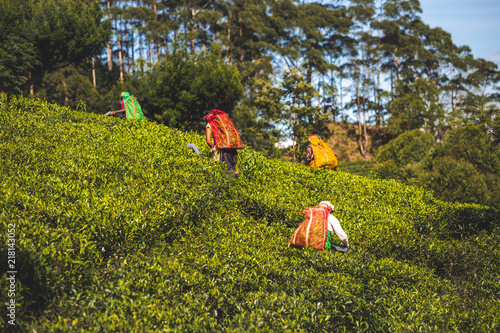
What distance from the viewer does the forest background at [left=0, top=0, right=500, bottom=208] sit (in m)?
17.2

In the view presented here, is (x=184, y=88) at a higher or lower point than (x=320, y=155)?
higher

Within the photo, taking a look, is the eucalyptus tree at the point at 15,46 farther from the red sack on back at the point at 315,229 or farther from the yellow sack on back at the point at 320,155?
the red sack on back at the point at 315,229

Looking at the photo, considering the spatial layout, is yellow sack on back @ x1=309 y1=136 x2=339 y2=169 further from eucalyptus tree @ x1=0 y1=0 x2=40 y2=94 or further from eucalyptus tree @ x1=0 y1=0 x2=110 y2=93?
eucalyptus tree @ x1=0 y1=0 x2=110 y2=93

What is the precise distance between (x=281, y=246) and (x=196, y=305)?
2307mm

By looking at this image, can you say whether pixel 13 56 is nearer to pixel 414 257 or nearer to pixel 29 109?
pixel 29 109

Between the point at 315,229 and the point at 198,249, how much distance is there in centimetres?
187

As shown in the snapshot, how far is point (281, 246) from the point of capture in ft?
20.2

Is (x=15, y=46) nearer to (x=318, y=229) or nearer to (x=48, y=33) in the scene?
(x=48, y=33)

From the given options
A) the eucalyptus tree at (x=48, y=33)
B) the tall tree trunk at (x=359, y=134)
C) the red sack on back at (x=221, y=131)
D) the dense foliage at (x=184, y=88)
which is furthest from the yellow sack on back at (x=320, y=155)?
the tall tree trunk at (x=359, y=134)

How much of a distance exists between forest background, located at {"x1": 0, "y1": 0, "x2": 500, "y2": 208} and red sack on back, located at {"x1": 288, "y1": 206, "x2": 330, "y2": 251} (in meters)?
4.97

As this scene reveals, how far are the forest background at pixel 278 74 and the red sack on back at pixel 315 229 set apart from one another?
497 centimetres

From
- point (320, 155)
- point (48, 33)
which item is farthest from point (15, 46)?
point (320, 155)

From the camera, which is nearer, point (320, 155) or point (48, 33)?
point (320, 155)

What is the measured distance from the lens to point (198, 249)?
5695 millimetres
